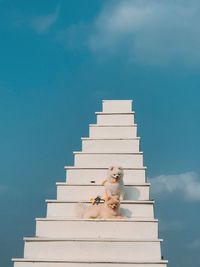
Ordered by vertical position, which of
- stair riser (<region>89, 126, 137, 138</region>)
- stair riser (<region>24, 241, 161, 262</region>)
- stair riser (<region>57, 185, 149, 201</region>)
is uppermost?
stair riser (<region>89, 126, 137, 138</region>)

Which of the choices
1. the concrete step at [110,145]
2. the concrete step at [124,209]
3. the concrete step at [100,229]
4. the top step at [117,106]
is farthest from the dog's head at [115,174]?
the top step at [117,106]

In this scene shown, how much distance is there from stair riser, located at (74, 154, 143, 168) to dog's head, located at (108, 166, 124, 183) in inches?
54.0

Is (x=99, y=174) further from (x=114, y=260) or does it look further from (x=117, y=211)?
(x=114, y=260)

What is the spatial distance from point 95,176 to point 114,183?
4.55ft

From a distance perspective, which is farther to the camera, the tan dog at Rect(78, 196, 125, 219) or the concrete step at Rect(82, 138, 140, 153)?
the concrete step at Rect(82, 138, 140, 153)

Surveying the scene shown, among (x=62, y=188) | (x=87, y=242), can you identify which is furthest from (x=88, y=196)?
(x=87, y=242)

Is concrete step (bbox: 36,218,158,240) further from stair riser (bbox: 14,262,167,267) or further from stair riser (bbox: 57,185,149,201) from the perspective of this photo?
stair riser (bbox: 57,185,149,201)

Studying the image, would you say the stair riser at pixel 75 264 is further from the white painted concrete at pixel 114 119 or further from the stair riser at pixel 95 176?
the white painted concrete at pixel 114 119

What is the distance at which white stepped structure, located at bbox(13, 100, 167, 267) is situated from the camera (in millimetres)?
13250

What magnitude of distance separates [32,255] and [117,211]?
2474 mm

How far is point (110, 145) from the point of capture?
1642 centimetres

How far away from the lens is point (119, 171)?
14.4 metres

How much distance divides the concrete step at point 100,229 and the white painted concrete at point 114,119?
13.4 feet

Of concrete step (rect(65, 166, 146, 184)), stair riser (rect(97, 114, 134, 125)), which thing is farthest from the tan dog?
stair riser (rect(97, 114, 134, 125))
